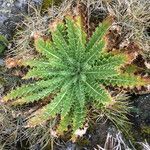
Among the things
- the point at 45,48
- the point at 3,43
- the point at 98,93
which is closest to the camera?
the point at 98,93

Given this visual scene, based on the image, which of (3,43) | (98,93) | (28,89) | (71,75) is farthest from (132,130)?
(3,43)

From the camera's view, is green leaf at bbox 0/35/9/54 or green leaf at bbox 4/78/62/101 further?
green leaf at bbox 0/35/9/54

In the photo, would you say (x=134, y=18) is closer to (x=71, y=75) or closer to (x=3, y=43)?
(x=71, y=75)

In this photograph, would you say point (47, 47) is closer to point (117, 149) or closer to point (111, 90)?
point (111, 90)

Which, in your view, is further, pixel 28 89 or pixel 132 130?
pixel 28 89

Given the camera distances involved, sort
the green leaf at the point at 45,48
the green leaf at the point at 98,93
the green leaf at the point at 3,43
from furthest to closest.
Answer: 1. the green leaf at the point at 3,43
2. the green leaf at the point at 45,48
3. the green leaf at the point at 98,93

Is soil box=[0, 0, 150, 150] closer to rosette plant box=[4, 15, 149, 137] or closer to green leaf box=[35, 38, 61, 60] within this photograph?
rosette plant box=[4, 15, 149, 137]

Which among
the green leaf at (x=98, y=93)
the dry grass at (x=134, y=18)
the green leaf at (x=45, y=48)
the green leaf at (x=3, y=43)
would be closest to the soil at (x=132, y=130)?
the dry grass at (x=134, y=18)

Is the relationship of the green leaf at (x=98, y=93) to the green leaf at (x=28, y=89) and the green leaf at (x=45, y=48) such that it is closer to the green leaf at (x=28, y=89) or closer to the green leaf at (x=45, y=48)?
the green leaf at (x=28, y=89)

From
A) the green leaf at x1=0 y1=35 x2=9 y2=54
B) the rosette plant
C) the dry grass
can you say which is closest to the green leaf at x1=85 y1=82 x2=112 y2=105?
the rosette plant

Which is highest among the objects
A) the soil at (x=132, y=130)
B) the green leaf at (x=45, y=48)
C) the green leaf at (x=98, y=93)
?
the green leaf at (x=45, y=48)

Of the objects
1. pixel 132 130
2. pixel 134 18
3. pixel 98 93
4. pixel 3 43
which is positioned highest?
pixel 3 43
